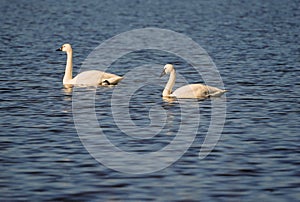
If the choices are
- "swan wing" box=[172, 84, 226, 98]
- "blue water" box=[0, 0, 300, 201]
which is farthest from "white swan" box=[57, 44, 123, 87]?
"swan wing" box=[172, 84, 226, 98]

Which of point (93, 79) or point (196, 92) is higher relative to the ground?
point (93, 79)

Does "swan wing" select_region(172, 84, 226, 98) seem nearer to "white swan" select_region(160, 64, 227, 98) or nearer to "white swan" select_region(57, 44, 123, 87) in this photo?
"white swan" select_region(160, 64, 227, 98)

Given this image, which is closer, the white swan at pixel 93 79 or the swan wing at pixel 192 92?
the swan wing at pixel 192 92

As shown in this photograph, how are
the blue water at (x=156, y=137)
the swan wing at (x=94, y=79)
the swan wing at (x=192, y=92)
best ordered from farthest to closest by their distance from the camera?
the swan wing at (x=94, y=79) < the swan wing at (x=192, y=92) < the blue water at (x=156, y=137)

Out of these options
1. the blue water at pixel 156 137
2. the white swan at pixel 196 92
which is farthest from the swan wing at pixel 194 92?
the blue water at pixel 156 137

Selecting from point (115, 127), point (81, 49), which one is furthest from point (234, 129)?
point (81, 49)

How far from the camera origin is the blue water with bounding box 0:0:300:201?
13.5 meters

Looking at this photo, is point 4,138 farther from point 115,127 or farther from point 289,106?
point 289,106

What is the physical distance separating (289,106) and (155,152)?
23.0 ft

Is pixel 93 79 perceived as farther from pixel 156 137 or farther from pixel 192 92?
pixel 156 137

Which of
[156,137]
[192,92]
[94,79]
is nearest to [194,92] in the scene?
[192,92]

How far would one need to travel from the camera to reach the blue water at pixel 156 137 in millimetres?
13516

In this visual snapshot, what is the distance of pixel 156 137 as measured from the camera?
1825 centimetres

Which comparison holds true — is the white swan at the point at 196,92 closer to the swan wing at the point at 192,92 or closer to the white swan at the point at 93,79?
the swan wing at the point at 192,92
